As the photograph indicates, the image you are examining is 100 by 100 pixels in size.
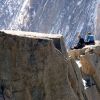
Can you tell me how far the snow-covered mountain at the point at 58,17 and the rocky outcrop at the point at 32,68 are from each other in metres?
107

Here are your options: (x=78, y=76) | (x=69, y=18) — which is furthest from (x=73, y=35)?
(x=78, y=76)

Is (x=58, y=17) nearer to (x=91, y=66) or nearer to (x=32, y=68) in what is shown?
(x=91, y=66)

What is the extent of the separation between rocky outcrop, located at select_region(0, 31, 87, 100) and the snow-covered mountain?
107 m

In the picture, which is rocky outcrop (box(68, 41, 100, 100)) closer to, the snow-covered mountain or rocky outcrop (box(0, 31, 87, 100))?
rocky outcrop (box(0, 31, 87, 100))

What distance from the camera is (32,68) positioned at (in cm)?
1305

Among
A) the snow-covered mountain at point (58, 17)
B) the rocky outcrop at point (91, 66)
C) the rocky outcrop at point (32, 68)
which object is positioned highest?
the rocky outcrop at point (32, 68)

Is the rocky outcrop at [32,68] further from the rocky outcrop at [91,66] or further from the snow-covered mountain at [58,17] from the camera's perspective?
the snow-covered mountain at [58,17]

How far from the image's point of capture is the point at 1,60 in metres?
12.7

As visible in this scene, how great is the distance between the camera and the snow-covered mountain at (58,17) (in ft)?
422

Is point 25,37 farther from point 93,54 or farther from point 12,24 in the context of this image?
point 12,24

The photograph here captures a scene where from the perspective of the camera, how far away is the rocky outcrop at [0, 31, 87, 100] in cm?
1277

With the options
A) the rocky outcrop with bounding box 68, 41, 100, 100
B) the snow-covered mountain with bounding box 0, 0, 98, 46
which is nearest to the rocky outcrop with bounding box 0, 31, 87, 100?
the rocky outcrop with bounding box 68, 41, 100, 100

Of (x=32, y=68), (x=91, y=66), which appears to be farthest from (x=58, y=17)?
(x=32, y=68)

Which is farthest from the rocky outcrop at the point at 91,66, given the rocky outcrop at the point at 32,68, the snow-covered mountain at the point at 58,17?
the snow-covered mountain at the point at 58,17
